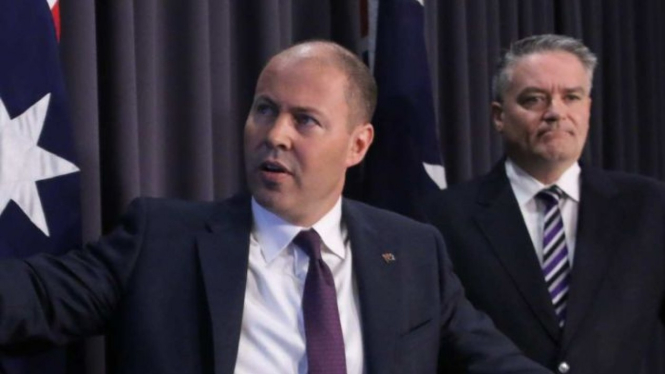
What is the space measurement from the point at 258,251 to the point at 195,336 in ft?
0.72

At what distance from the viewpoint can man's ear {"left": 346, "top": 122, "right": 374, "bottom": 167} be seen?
1.87 meters

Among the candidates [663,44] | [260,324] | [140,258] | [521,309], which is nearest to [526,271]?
[521,309]

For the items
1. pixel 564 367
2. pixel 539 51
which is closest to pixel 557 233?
pixel 564 367

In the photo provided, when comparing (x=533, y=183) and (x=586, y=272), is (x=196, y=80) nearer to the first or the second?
(x=533, y=183)

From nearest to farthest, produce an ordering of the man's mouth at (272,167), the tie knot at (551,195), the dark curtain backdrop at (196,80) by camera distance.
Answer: the man's mouth at (272,167), the dark curtain backdrop at (196,80), the tie knot at (551,195)

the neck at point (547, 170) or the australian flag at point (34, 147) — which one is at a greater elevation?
the australian flag at point (34, 147)

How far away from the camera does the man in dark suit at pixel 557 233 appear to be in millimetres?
2111

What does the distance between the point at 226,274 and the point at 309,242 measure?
17 cm

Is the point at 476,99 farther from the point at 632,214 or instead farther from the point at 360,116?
the point at 360,116

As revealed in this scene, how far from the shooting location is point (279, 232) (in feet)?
5.82

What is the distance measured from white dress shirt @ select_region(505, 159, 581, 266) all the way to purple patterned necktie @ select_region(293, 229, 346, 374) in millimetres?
657

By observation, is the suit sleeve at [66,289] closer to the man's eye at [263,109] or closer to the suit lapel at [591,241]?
the man's eye at [263,109]

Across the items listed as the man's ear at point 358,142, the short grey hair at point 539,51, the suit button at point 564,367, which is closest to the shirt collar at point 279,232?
the man's ear at point 358,142

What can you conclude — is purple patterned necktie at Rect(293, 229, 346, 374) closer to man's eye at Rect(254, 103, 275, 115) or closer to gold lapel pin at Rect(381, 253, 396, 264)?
gold lapel pin at Rect(381, 253, 396, 264)
